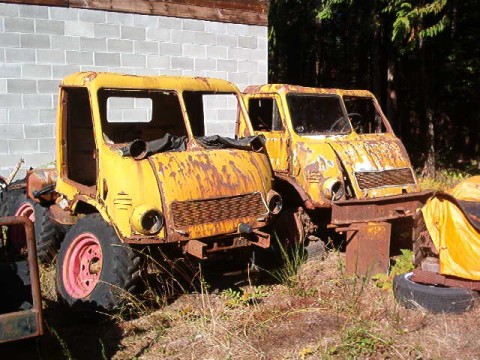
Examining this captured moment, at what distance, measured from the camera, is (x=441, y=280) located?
488cm

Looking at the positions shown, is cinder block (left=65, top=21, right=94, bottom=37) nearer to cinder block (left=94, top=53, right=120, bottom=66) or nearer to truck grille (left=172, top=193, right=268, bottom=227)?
cinder block (left=94, top=53, right=120, bottom=66)

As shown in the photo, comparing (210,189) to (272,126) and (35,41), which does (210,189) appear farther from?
(35,41)

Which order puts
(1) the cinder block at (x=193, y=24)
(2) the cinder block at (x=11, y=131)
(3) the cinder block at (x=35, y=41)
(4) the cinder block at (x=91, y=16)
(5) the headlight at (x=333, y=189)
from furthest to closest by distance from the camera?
(1) the cinder block at (x=193, y=24)
(4) the cinder block at (x=91, y=16)
(3) the cinder block at (x=35, y=41)
(2) the cinder block at (x=11, y=131)
(5) the headlight at (x=333, y=189)

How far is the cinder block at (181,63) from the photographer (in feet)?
33.0

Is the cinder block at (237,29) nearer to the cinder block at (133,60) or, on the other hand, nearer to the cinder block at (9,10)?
the cinder block at (133,60)

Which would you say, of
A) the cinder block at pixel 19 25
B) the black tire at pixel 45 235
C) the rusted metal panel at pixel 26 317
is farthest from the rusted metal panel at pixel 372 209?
the cinder block at pixel 19 25

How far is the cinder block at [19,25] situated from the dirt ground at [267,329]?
4722mm

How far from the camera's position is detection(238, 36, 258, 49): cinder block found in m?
10.8

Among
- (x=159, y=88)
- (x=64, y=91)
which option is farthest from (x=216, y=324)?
(x=64, y=91)

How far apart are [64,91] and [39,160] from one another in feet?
11.1

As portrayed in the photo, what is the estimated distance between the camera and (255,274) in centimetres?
599

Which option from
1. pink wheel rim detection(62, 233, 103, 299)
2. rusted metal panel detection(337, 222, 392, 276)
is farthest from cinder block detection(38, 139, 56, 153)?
rusted metal panel detection(337, 222, 392, 276)

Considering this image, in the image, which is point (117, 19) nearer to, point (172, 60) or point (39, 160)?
point (172, 60)

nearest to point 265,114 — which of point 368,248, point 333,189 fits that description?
point 333,189
